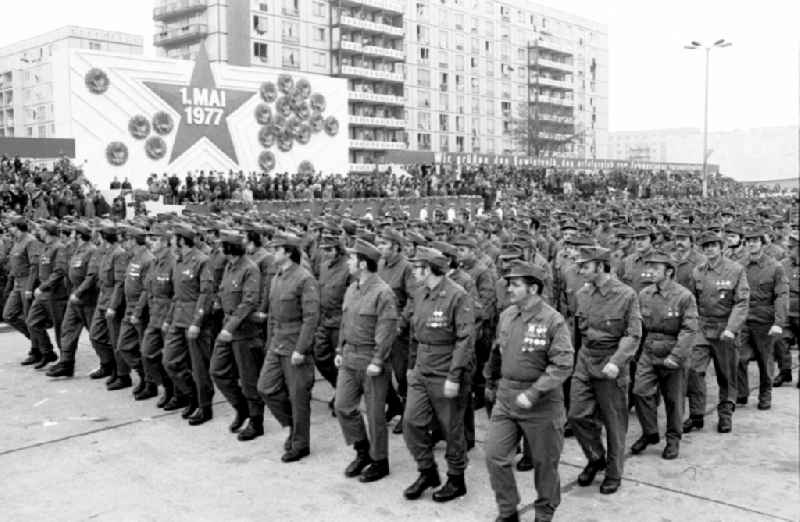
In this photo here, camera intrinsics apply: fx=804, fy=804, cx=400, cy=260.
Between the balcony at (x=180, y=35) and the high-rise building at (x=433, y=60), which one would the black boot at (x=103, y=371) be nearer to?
the high-rise building at (x=433, y=60)

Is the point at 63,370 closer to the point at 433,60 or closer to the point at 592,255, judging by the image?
the point at 592,255

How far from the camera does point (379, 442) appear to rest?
6.35 meters

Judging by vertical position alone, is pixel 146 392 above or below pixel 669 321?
below

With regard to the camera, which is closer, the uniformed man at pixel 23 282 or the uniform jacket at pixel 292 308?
the uniform jacket at pixel 292 308

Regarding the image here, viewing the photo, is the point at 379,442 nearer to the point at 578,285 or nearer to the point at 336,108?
the point at 578,285

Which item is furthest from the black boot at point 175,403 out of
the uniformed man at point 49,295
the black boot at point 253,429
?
the uniformed man at point 49,295

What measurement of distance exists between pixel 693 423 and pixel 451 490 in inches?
111

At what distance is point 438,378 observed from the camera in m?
5.93

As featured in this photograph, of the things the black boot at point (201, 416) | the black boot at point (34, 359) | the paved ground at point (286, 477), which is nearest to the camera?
the paved ground at point (286, 477)

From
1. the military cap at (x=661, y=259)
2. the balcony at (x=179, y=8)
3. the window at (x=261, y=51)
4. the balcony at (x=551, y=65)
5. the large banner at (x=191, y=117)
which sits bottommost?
the military cap at (x=661, y=259)

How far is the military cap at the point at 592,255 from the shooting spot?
625 cm

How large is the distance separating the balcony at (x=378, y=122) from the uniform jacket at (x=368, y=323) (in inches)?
2089

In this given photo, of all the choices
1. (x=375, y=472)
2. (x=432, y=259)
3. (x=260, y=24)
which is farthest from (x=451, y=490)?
(x=260, y=24)

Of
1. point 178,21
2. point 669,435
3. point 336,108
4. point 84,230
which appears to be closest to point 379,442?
point 669,435
